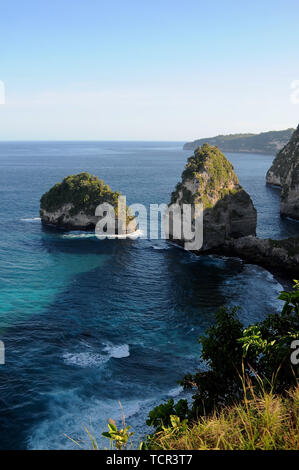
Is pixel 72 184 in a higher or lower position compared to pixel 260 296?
higher

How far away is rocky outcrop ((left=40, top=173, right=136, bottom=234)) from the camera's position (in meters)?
91.1

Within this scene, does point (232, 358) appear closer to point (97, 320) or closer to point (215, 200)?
point (97, 320)

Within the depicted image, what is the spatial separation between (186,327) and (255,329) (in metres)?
26.0

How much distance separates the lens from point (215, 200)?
7988 cm

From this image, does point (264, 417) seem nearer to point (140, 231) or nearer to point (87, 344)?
point (87, 344)

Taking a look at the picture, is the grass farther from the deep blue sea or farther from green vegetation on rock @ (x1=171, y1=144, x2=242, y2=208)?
green vegetation on rock @ (x1=171, y1=144, x2=242, y2=208)

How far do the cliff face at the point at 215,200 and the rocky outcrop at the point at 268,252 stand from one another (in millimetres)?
3409

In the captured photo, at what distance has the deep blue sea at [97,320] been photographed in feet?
105

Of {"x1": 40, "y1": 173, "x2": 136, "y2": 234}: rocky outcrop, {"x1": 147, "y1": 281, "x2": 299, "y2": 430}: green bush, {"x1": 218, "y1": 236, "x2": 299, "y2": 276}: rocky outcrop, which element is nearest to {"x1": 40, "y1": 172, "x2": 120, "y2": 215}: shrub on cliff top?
{"x1": 40, "y1": 173, "x2": 136, "y2": 234}: rocky outcrop

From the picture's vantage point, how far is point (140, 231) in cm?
9306

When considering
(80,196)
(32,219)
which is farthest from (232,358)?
(32,219)

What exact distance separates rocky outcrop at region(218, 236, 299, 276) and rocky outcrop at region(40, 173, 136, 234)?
28.4 meters

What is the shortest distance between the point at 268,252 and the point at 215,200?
1745cm

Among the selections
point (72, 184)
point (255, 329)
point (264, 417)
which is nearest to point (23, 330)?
point (255, 329)
